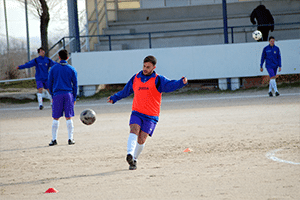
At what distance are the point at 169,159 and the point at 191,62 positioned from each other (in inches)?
534

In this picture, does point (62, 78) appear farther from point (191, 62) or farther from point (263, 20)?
point (263, 20)

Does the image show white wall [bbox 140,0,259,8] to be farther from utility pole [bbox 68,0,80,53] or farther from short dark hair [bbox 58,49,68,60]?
short dark hair [bbox 58,49,68,60]

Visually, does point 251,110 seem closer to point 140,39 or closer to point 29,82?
point 140,39

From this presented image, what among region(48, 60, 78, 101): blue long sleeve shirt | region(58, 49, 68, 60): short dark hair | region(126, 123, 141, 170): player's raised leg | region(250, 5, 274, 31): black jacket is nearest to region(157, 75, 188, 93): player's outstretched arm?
region(126, 123, 141, 170): player's raised leg

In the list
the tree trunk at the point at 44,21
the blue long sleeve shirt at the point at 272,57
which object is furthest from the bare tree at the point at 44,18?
the blue long sleeve shirt at the point at 272,57

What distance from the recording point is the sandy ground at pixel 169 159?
5328 millimetres

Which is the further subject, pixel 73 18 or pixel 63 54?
pixel 73 18

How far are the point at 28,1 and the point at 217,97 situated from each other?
66.6 feet

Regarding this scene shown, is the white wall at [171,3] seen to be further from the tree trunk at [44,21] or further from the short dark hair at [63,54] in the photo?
the short dark hair at [63,54]

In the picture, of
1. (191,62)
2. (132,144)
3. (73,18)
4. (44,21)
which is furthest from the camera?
(44,21)

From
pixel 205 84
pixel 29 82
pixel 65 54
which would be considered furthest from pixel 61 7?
pixel 65 54

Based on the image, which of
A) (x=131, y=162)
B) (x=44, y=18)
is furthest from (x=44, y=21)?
(x=131, y=162)

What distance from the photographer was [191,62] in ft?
67.1

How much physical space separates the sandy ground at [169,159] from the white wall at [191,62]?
6.92 m
